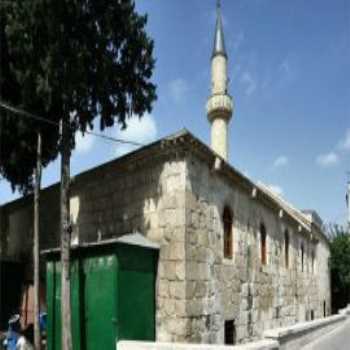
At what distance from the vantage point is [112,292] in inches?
395

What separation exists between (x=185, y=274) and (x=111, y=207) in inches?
109

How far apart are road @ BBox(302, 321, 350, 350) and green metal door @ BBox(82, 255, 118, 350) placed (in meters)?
4.40

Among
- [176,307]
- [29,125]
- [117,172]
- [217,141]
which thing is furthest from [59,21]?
[217,141]

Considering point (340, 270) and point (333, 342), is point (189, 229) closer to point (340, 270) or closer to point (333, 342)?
point (333, 342)

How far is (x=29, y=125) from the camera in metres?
12.0

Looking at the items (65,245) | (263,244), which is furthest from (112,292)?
(263,244)

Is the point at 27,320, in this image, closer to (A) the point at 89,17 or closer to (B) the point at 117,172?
(B) the point at 117,172

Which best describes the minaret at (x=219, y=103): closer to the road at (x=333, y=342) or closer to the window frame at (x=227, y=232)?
the road at (x=333, y=342)

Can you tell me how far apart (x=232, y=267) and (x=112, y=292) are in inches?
144

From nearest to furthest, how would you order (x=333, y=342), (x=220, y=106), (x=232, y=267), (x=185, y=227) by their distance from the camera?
(x=185, y=227), (x=232, y=267), (x=333, y=342), (x=220, y=106)

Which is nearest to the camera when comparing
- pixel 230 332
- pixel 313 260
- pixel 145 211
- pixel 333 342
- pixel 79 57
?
pixel 79 57

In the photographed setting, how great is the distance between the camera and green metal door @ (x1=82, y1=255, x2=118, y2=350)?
1001 centimetres

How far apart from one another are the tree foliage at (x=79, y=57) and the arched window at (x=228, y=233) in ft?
10.6

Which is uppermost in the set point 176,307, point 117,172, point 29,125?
point 29,125
